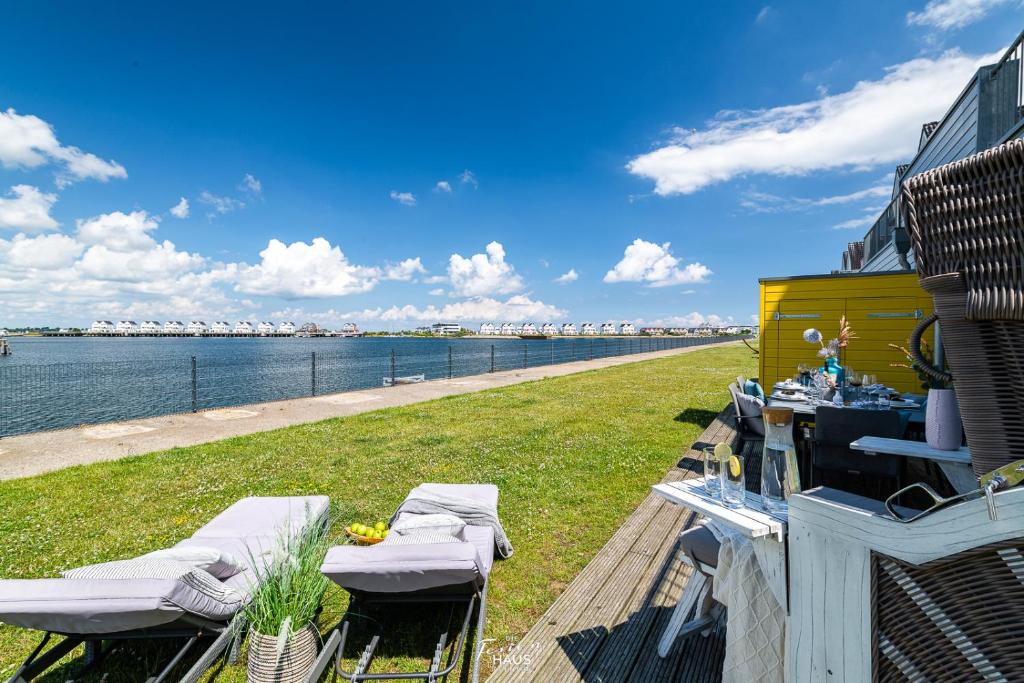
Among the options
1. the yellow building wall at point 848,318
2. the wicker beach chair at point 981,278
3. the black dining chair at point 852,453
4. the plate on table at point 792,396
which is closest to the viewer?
the wicker beach chair at point 981,278

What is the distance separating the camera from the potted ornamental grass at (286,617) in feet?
6.36

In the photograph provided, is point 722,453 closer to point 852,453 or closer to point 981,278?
point 981,278

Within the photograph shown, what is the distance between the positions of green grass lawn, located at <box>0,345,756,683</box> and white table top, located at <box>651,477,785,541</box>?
1286 mm

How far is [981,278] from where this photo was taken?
0.85 m

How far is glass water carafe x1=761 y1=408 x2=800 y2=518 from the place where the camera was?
164 cm

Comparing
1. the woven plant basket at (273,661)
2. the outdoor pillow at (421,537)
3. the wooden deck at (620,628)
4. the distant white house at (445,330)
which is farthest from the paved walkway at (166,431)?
the distant white house at (445,330)

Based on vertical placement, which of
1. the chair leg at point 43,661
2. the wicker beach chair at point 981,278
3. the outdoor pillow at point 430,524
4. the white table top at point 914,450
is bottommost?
the chair leg at point 43,661

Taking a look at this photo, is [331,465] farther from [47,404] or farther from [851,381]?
[47,404]

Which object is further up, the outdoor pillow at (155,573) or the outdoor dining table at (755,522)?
the outdoor dining table at (755,522)

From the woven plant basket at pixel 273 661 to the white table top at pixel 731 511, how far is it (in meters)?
1.75

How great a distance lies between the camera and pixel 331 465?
571 cm

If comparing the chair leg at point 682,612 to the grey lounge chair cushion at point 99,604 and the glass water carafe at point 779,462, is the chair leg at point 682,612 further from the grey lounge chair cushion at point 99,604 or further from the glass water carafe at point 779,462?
the grey lounge chair cushion at point 99,604

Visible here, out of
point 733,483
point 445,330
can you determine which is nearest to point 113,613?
point 733,483

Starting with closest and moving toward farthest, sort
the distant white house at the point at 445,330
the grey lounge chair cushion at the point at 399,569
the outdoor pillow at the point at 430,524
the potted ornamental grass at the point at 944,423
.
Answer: the grey lounge chair cushion at the point at 399,569 → the potted ornamental grass at the point at 944,423 → the outdoor pillow at the point at 430,524 → the distant white house at the point at 445,330
